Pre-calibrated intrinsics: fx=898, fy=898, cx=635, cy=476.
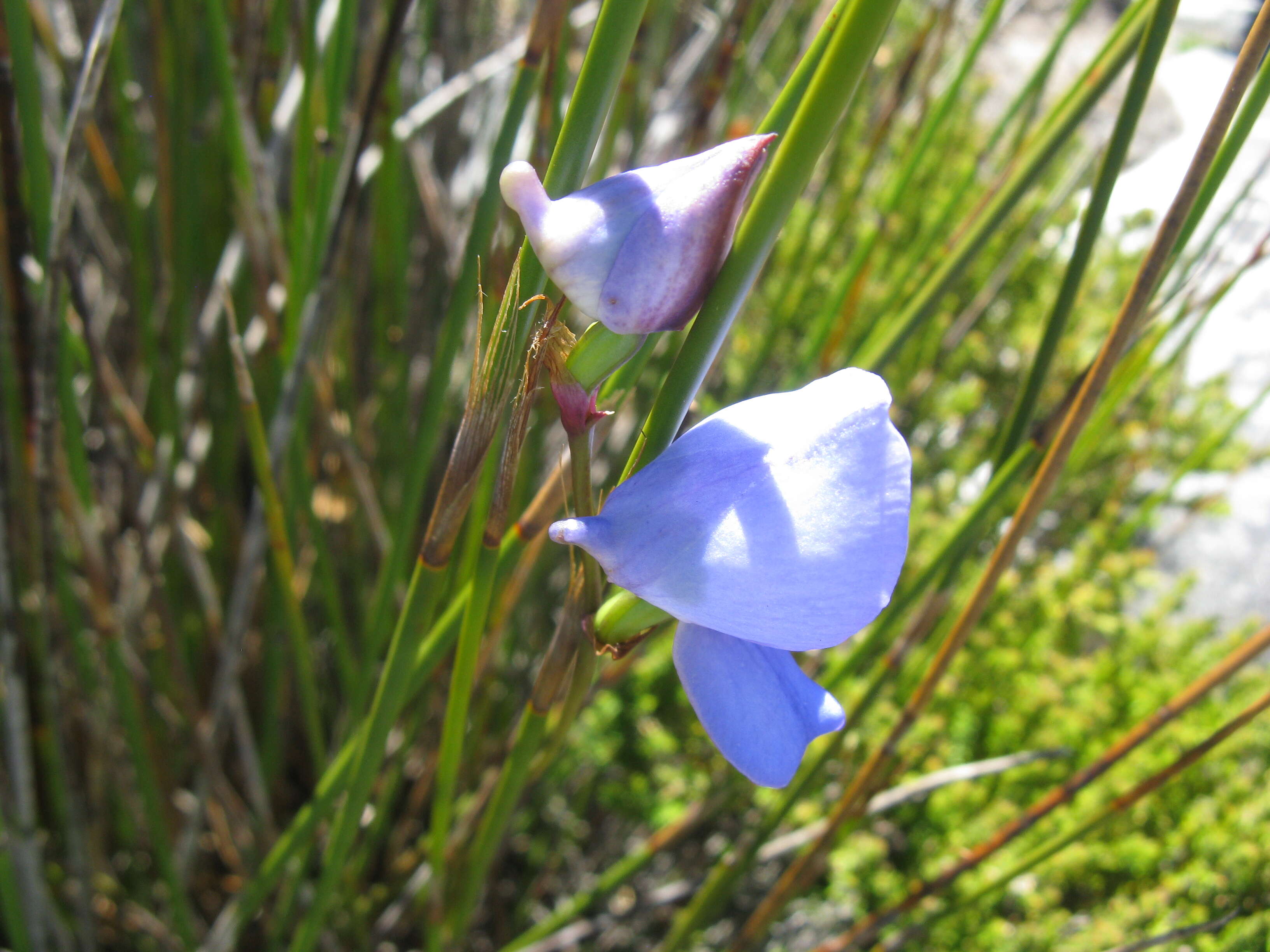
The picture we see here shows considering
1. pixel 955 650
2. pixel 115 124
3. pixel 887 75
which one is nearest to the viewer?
pixel 955 650

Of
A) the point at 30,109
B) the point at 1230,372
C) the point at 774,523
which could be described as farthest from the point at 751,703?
the point at 1230,372

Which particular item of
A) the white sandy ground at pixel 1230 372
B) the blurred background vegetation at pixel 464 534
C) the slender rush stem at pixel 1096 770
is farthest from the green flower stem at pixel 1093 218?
the white sandy ground at pixel 1230 372

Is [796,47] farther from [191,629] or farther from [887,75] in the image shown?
[191,629]

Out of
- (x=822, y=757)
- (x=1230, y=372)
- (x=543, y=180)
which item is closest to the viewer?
(x=543, y=180)

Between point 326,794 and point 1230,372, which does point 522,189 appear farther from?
point 1230,372

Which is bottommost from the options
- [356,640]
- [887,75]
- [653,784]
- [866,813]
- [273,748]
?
[866,813]

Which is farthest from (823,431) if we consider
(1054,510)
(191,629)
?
(1054,510)
